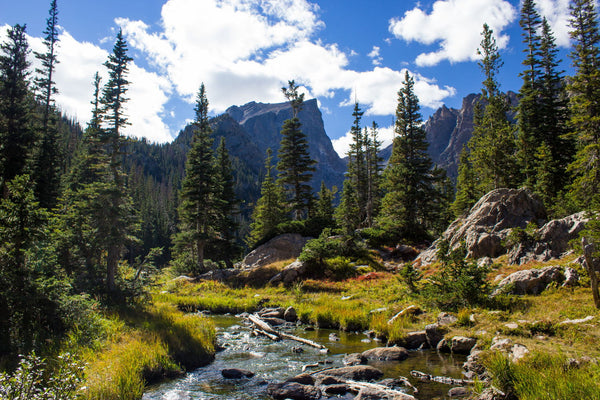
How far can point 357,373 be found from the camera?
9469 millimetres

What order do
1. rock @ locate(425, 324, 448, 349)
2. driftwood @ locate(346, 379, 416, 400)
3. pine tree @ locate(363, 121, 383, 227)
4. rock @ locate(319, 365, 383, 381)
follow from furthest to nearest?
pine tree @ locate(363, 121, 383, 227)
rock @ locate(425, 324, 448, 349)
rock @ locate(319, 365, 383, 381)
driftwood @ locate(346, 379, 416, 400)

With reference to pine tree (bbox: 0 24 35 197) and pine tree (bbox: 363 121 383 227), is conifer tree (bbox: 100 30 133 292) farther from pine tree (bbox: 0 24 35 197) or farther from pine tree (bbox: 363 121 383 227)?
pine tree (bbox: 363 121 383 227)

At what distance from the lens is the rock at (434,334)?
1234cm

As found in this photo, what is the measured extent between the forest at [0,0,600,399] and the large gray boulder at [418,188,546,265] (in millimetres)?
1620

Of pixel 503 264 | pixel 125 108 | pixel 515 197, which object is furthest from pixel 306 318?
pixel 125 108

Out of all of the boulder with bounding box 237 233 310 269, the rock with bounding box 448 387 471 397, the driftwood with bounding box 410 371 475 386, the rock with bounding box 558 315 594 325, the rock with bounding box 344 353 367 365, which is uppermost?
the boulder with bounding box 237 233 310 269

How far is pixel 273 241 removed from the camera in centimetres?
3447

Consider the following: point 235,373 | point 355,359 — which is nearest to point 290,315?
point 355,359

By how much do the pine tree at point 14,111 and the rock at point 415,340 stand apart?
30686mm

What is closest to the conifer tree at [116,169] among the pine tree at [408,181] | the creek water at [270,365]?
the creek water at [270,365]

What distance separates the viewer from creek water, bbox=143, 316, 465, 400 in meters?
8.62

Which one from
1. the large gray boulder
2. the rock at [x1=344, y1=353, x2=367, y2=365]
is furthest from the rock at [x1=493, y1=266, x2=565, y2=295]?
the rock at [x1=344, y1=353, x2=367, y2=365]

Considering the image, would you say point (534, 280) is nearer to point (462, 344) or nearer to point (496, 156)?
point (462, 344)

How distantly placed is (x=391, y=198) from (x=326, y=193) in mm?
18844
